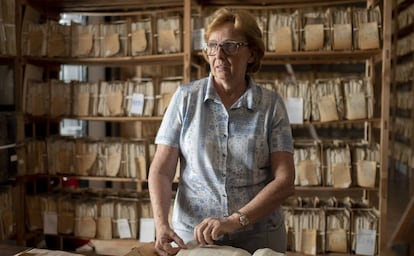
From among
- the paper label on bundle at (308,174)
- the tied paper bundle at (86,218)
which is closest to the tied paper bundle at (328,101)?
the paper label on bundle at (308,174)

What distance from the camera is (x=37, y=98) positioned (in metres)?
3.22

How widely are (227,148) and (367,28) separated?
181cm

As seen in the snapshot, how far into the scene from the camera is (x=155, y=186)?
4.95 feet

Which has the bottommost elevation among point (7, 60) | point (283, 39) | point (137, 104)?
point (137, 104)

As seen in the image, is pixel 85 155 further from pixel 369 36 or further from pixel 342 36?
pixel 369 36

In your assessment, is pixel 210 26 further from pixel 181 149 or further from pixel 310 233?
pixel 310 233

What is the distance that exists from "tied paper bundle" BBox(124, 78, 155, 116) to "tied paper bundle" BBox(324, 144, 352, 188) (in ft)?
4.26

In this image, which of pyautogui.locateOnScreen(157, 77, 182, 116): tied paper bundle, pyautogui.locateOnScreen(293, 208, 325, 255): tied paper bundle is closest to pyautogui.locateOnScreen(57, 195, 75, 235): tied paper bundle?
pyautogui.locateOnScreen(157, 77, 182, 116): tied paper bundle

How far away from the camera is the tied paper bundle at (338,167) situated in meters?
2.88

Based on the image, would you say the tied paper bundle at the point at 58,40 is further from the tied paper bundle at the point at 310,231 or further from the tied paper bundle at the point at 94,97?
the tied paper bundle at the point at 310,231

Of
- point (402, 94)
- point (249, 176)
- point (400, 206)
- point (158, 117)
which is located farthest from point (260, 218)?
point (402, 94)

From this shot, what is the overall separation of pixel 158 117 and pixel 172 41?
554 mm

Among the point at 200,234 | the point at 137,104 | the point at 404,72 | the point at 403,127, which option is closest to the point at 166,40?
the point at 137,104

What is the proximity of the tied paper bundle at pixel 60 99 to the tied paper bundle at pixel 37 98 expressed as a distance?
0.15 feet
